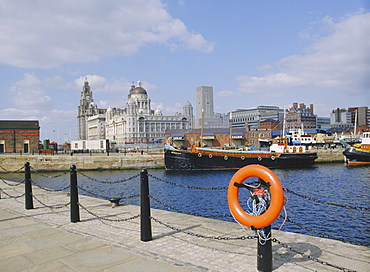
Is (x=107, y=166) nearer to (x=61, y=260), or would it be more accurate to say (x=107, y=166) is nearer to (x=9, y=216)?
(x=9, y=216)

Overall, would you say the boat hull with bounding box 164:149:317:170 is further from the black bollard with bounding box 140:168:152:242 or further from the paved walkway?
the black bollard with bounding box 140:168:152:242

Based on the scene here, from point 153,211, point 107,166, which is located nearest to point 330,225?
point 153,211

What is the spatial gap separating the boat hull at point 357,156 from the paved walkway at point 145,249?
47411 mm

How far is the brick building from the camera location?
52.9 meters

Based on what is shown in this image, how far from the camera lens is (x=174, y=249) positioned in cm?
648

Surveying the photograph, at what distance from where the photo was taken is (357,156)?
49156 mm

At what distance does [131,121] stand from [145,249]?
12919 centimetres

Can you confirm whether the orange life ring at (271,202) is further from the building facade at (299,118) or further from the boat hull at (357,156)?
the building facade at (299,118)

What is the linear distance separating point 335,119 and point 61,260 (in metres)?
182

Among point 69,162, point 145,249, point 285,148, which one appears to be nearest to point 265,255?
point 145,249

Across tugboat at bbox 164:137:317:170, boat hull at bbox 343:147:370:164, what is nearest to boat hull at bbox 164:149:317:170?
tugboat at bbox 164:137:317:170

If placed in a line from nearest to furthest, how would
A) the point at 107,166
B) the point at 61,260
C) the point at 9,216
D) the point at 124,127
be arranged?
the point at 61,260 < the point at 9,216 < the point at 107,166 < the point at 124,127

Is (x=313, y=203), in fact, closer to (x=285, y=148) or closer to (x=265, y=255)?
(x=265, y=255)

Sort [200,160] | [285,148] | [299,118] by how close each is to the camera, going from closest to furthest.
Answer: [200,160]
[285,148]
[299,118]
